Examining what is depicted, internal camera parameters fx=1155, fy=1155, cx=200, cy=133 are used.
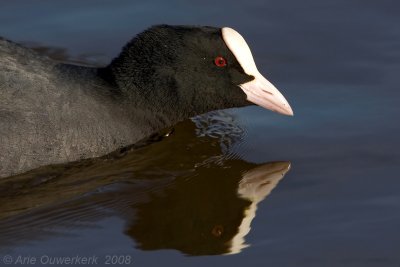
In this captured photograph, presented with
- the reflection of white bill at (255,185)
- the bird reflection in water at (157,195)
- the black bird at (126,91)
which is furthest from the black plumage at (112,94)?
the reflection of white bill at (255,185)

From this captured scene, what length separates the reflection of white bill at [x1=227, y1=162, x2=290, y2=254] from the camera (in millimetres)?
6699

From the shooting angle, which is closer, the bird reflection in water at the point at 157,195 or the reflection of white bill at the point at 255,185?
the bird reflection in water at the point at 157,195

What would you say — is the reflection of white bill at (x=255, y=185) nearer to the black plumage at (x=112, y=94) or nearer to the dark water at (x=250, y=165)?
the dark water at (x=250, y=165)

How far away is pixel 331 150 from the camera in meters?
7.81

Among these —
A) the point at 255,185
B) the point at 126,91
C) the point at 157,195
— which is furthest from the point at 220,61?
the point at 157,195

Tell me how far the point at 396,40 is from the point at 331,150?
5.83ft

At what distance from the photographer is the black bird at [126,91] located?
714cm

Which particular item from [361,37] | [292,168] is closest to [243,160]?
[292,168]

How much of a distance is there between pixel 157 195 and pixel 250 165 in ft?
2.62

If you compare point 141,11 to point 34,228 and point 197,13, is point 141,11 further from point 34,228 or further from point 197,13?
point 34,228

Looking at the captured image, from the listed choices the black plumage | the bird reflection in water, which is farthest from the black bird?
the bird reflection in water

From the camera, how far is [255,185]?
7.31m

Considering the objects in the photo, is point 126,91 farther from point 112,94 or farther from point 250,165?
point 250,165

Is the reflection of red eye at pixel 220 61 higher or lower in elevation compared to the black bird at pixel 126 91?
higher
